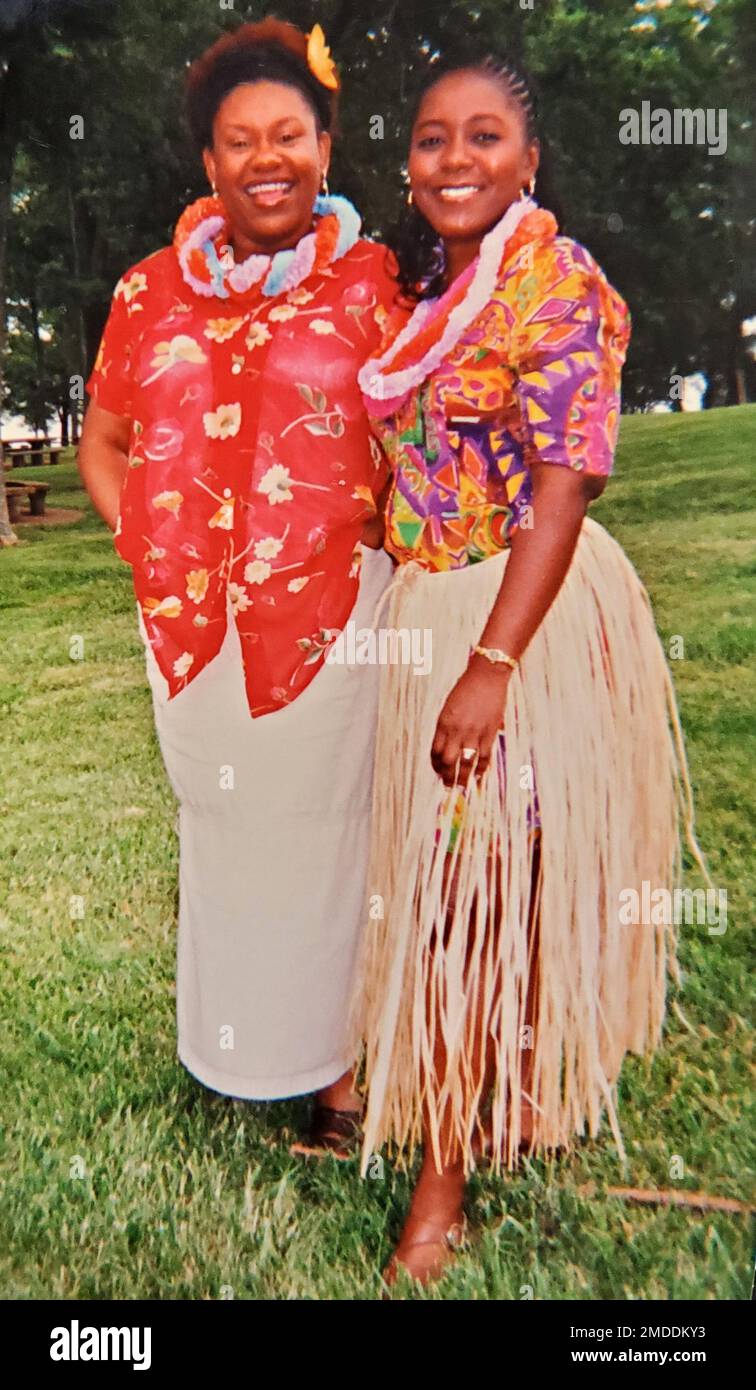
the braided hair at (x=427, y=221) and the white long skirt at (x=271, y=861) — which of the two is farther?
the white long skirt at (x=271, y=861)

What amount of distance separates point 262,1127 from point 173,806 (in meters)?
0.50

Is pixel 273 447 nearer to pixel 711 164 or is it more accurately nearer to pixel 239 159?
pixel 239 159

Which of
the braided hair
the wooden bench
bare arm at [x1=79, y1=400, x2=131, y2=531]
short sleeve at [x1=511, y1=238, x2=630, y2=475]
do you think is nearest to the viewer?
short sleeve at [x1=511, y1=238, x2=630, y2=475]

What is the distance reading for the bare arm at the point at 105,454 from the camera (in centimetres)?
155

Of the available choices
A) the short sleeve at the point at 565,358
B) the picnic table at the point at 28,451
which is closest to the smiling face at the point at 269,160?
the short sleeve at the point at 565,358

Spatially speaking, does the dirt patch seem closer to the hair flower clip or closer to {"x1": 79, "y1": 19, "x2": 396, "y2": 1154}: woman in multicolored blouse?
{"x1": 79, "y1": 19, "x2": 396, "y2": 1154}: woman in multicolored blouse

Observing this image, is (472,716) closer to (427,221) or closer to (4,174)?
(427,221)

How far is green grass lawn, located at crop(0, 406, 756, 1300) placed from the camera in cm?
152

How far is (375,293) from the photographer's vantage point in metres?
1.38

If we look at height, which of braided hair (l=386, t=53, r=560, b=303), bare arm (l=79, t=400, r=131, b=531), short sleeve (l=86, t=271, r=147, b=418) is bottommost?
bare arm (l=79, t=400, r=131, b=531)

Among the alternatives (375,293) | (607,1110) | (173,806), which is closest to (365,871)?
(173,806)

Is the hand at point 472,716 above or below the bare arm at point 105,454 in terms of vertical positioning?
below

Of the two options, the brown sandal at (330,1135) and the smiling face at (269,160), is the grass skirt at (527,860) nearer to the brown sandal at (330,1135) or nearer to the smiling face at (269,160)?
the brown sandal at (330,1135)

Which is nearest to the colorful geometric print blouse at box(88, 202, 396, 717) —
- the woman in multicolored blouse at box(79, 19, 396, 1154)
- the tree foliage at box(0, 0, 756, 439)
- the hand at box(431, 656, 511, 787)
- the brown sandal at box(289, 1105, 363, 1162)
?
the woman in multicolored blouse at box(79, 19, 396, 1154)
